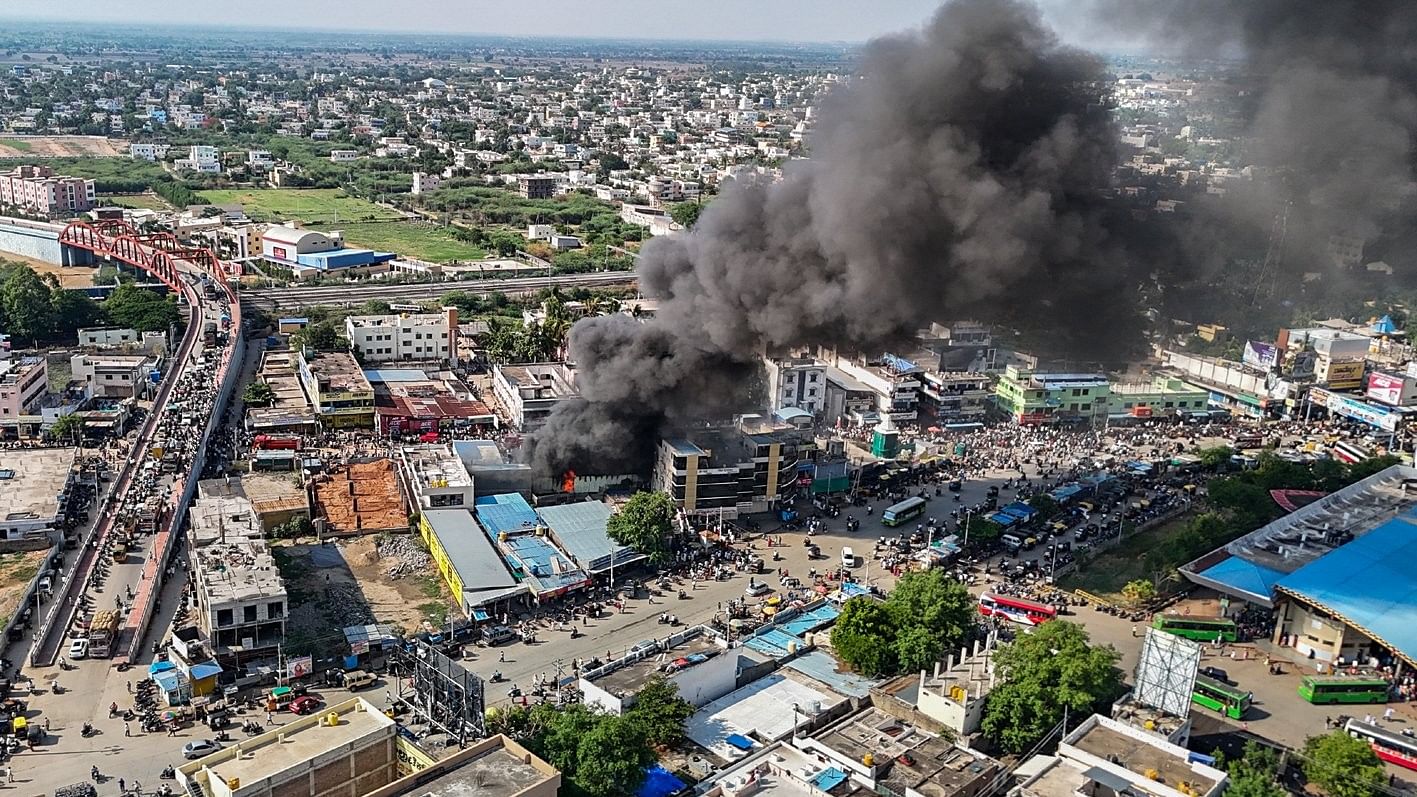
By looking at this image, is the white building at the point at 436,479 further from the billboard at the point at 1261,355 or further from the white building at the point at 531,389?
the billboard at the point at 1261,355

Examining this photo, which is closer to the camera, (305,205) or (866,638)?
(866,638)

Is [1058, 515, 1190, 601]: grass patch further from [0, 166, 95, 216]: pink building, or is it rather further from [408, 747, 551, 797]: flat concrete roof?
[0, 166, 95, 216]: pink building

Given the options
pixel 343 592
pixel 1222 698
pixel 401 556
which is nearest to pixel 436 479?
pixel 401 556

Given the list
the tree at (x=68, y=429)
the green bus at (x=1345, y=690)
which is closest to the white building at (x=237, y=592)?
the tree at (x=68, y=429)

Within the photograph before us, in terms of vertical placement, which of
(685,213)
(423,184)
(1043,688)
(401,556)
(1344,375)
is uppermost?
(685,213)

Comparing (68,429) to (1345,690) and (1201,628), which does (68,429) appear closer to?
(1201,628)
